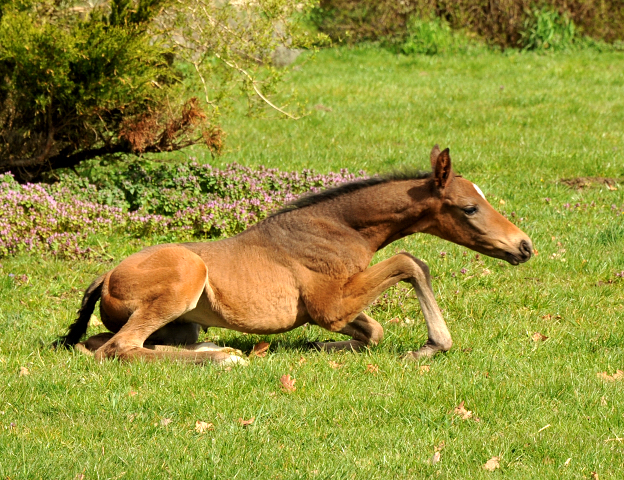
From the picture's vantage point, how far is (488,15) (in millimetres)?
21797

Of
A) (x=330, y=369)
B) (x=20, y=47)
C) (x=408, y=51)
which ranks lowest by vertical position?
(x=408, y=51)

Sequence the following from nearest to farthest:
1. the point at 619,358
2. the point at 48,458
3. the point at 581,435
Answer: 1. the point at 48,458
2. the point at 581,435
3. the point at 619,358

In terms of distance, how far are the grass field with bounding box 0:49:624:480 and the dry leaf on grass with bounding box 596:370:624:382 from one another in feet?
0.16

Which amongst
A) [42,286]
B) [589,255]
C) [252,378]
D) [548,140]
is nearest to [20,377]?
[252,378]

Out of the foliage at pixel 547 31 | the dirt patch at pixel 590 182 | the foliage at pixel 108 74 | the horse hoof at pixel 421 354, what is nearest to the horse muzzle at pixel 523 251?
the horse hoof at pixel 421 354

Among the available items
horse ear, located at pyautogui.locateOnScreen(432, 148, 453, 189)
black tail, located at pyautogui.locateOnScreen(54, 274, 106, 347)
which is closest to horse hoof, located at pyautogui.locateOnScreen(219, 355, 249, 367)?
black tail, located at pyautogui.locateOnScreen(54, 274, 106, 347)

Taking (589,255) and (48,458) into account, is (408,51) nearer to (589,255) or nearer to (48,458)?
(589,255)

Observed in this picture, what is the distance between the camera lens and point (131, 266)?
6188mm

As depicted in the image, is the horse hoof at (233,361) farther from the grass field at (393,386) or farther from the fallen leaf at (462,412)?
the fallen leaf at (462,412)

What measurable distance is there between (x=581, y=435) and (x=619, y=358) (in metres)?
1.58

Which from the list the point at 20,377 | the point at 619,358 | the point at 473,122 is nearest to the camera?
the point at 20,377

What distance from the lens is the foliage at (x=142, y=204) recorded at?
30.6 ft

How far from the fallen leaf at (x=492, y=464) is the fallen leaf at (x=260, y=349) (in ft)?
7.43

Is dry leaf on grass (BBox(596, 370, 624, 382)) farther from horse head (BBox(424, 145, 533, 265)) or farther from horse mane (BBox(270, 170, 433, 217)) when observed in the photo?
horse mane (BBox(270, 170, 433, 217))
